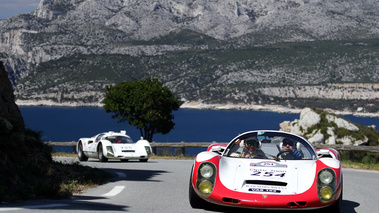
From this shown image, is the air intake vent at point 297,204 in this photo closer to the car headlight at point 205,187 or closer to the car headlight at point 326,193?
the car headlight at point 326,193

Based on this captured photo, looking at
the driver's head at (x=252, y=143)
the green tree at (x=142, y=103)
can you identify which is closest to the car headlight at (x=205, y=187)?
the driver's head at (x=252, y=143)

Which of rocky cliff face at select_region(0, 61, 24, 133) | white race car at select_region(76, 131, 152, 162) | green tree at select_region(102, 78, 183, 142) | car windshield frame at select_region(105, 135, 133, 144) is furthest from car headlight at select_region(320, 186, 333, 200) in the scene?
green tree at select_region(102, 78, 183, 142)

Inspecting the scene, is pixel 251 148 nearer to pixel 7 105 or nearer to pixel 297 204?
pixel 297 204

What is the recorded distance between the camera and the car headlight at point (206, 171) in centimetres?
733

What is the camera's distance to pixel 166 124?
4888 cm

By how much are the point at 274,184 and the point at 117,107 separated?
134ft

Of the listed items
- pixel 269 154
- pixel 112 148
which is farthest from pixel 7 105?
pixel 112 148

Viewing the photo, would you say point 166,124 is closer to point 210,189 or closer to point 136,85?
point 136,85

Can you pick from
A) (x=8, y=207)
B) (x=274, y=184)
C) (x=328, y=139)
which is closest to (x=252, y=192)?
(x=274, y=184)

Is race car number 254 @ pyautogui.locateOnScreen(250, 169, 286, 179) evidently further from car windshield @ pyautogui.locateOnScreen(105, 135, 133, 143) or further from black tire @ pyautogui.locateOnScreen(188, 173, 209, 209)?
car windshield @ pyautogui.locateOnScreen(105, 135, 133, 143)

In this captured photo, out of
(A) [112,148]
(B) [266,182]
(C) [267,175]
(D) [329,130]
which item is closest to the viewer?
(B) [266,182]

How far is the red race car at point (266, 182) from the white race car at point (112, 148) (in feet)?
38.2

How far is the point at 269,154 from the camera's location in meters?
9.04

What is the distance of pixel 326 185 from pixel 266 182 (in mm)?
814
